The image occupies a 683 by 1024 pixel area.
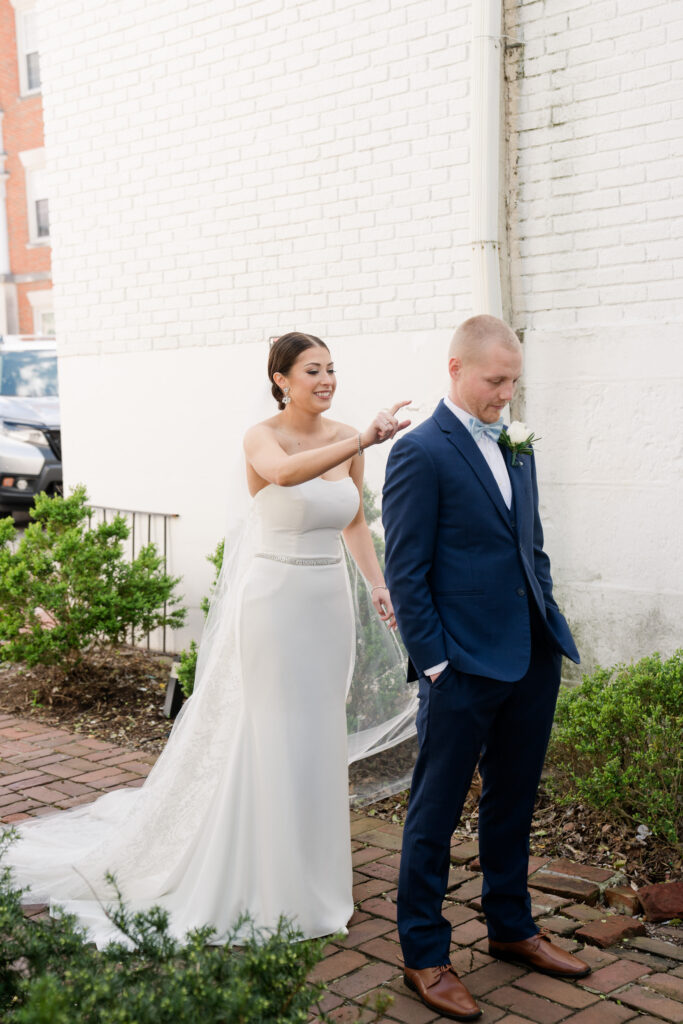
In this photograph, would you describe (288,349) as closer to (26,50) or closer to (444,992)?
(444,992)

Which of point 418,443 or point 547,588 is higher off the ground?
point 418,443

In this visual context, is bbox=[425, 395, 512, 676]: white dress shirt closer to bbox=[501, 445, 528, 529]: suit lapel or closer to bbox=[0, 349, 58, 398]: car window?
bbox=[501, 445, 528, 529]: suit lapel

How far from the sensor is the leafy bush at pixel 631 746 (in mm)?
3986

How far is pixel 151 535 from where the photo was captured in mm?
7785

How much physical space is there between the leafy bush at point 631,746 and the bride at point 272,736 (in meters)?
1.02

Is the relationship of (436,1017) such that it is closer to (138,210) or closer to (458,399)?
(458,399)

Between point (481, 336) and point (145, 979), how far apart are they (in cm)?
186

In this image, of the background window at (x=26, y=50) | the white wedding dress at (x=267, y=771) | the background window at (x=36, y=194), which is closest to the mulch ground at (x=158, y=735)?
the white wedding dress at (x=267, y=771)

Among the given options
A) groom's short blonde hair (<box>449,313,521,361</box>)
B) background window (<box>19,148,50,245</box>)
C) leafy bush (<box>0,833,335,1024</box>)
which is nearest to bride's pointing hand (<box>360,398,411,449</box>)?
groom's short blonde hair (<box>449,313,521,361</box>)

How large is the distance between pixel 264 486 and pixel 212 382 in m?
3.57

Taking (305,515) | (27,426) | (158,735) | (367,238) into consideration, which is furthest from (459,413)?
(27,426)

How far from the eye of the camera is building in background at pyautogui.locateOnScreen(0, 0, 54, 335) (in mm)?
21625

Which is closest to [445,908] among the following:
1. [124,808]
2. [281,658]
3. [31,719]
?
[281,658]

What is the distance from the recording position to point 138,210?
7.51 m
